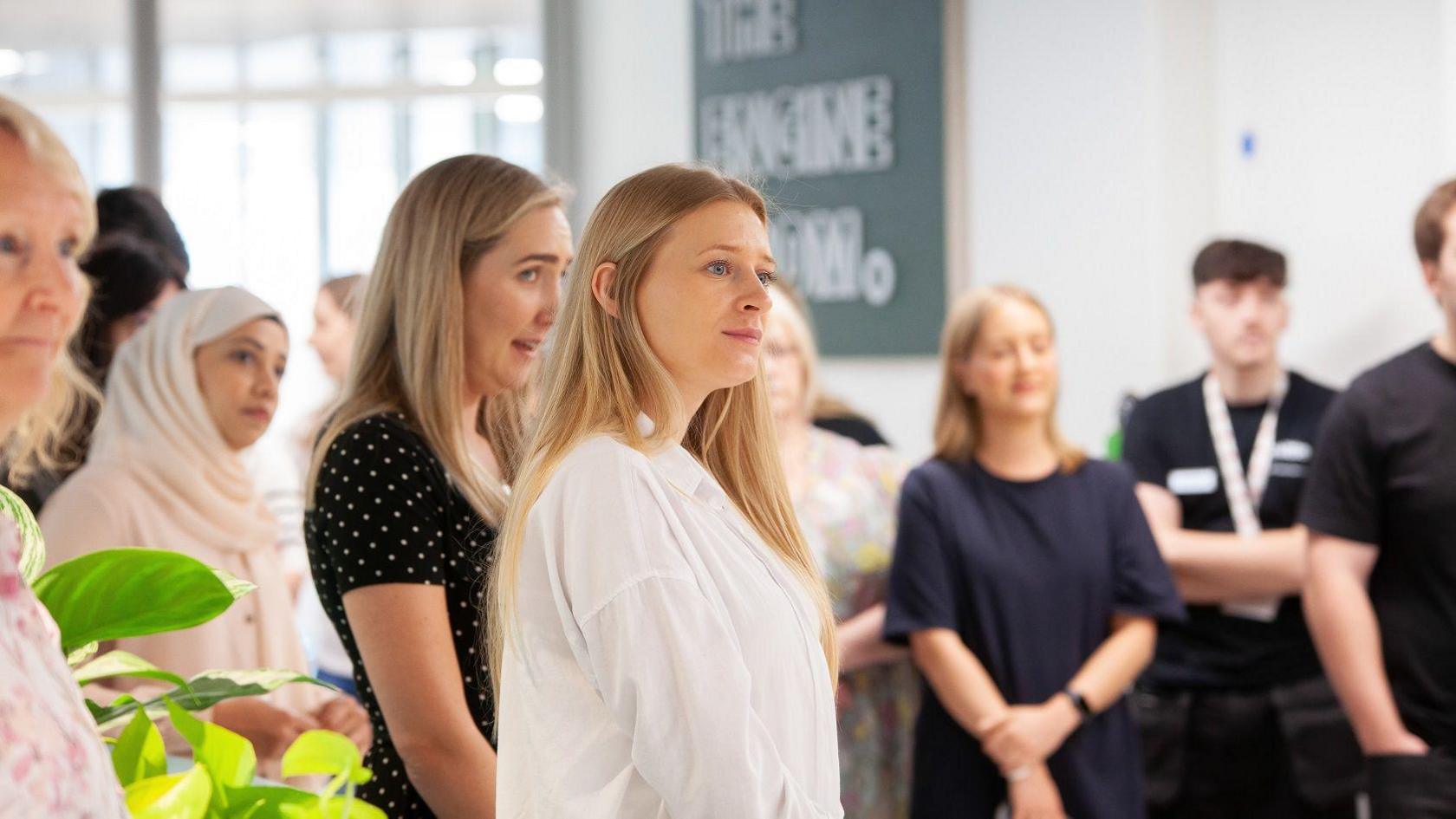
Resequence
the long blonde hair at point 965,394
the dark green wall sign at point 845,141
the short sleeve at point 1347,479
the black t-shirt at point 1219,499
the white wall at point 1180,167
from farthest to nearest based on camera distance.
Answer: the dark green wall sign at point 845,141, the white wall at point 1180,167, the black t-shirt at point 1219,499, the long blonde hair at point 965,394, the short sleeve at point 1347,479

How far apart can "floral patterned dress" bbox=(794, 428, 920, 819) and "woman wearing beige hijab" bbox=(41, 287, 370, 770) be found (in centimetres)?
124

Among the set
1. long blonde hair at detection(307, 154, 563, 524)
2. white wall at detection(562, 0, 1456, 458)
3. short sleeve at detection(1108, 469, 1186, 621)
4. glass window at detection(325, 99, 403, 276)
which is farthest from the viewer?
glass window at detection(325, 99, 403, 276)

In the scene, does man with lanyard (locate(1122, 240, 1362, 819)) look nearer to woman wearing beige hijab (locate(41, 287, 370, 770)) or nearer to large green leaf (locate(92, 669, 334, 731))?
woman wearing beige hijab (locate(41, 287, 370, 770))

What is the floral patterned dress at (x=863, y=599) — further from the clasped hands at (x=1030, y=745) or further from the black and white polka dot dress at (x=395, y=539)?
the black and white polka dot dress at (x=395, y=539)

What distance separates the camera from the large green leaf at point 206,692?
108 cm

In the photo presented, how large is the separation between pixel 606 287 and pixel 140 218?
236 cm

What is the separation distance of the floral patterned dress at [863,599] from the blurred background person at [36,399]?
244 cm

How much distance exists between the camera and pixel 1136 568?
3088 millimetres

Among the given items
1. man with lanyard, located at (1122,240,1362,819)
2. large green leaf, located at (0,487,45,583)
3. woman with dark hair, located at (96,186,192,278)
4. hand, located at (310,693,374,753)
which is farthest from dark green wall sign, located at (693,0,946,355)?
large green leaf, located at (0,487,45,583)

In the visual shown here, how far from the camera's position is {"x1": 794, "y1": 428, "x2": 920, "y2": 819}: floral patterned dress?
3244mm

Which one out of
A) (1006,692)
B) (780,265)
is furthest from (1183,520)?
(780,265)

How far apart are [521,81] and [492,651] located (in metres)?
5.03

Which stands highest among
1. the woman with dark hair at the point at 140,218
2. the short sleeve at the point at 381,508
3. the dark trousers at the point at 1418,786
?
the woman with dark hair at the point at 140,218

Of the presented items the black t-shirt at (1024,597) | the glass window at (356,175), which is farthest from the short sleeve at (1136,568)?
the glass window at (356,175)
